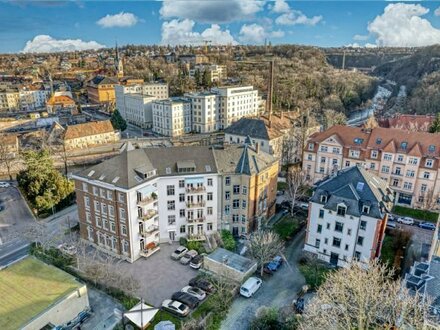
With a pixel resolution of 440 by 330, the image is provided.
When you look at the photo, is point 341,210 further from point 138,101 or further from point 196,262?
point 138,101

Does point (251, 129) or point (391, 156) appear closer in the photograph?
point (391, 156)

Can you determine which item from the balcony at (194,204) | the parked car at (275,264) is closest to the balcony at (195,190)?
the balcony at (194,204)

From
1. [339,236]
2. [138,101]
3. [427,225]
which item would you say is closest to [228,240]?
[339,236]

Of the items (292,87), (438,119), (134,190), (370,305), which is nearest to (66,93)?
(292,87)

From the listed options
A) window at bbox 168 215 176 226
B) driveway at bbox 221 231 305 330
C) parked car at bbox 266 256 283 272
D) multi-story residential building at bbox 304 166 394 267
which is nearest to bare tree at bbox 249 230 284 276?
parked car at bbox 266 256 283 272

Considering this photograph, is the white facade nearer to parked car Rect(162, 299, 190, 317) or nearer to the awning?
parked car Rect(162, 299, 190, 317)

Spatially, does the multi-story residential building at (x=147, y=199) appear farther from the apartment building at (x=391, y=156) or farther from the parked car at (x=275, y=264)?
the apartment building at (x=391, y=156)
